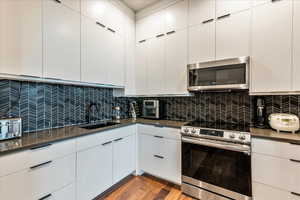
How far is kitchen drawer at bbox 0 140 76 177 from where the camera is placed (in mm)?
1075

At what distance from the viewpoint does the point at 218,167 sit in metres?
1.66

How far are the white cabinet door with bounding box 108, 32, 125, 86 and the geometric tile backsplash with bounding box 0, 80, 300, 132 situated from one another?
1.06 ft

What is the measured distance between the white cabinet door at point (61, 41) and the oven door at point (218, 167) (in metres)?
1.67

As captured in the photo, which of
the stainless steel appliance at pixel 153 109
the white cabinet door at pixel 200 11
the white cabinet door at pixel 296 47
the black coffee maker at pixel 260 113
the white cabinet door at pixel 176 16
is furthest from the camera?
the stainless steel appliance at pixel 153 109

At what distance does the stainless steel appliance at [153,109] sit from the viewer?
2549mm

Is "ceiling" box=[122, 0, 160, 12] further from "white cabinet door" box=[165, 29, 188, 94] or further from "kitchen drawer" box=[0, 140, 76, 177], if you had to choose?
"kitchen drawer" box=[0, 140, 76, 177]

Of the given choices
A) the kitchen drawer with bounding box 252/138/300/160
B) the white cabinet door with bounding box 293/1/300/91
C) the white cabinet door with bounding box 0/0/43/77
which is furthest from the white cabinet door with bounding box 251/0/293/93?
the white cabinet door with bounding box 0/0/43/77

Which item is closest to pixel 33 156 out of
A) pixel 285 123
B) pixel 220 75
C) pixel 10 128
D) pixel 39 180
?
pixel 39 180

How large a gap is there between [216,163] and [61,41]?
2.24m

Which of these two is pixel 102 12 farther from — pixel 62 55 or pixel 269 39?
pixel 269 39

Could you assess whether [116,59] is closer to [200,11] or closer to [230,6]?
[200,11]

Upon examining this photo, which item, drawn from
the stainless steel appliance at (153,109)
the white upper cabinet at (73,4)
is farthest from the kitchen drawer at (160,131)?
the white upper cabinet at (73,4)

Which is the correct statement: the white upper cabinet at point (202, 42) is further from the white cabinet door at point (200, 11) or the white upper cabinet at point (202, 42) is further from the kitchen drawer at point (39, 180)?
the kitchen drawer at point (39, 180)

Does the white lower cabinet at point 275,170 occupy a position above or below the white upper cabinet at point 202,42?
below
